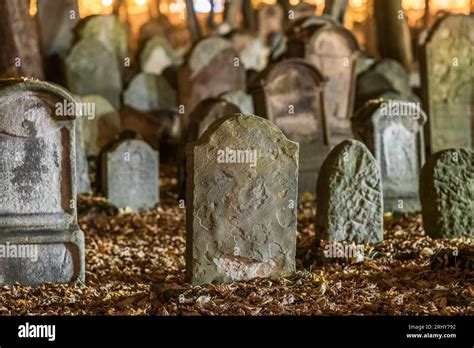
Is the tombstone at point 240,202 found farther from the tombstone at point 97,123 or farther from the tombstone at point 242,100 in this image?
the tombstone at point 97,123

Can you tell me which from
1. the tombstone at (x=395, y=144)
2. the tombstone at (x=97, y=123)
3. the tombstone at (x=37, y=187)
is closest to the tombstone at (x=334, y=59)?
Result: the tombstone at (x=97, y=123)

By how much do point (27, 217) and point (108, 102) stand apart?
8.41 meters

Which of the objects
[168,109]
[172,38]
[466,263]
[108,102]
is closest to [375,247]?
[466,263]

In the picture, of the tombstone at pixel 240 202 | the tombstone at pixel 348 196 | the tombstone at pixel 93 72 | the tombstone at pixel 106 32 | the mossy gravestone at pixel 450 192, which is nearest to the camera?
the tombstone at pixel 240 202

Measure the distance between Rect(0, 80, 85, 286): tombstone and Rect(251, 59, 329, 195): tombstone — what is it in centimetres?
559

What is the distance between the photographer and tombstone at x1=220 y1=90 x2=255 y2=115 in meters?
15.6

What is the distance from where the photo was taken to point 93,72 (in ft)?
62.7

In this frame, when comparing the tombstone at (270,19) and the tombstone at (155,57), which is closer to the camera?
the tombstone at (155,57)

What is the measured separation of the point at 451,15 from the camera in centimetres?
1603

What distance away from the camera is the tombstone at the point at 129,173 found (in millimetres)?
13719

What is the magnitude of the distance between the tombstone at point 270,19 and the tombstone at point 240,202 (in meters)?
22.4

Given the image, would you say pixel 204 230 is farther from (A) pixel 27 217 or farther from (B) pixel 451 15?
(B) pixel 451 15

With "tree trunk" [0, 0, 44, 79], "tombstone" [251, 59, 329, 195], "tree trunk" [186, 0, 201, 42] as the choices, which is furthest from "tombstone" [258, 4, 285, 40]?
"tombstone" [251, 59, 329, 195]

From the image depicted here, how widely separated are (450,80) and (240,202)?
7598 millimetres
